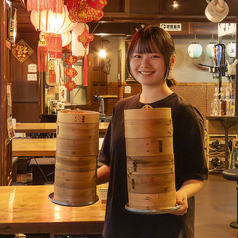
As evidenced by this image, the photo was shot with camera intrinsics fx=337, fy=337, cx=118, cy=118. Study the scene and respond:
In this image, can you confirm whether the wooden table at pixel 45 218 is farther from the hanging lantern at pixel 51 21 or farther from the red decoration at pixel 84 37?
the red decoration at pixel 84 37

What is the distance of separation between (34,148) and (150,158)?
2.63 m

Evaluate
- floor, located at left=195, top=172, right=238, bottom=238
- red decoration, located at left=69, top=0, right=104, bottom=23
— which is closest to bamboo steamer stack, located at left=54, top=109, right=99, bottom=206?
floor, located at left=195, top=172, right=238, bottom=238

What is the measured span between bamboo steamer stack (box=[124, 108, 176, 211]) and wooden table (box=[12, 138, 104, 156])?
94.0 inches

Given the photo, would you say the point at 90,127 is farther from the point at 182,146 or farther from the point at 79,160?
the point at 182,146

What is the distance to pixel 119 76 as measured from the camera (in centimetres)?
1278

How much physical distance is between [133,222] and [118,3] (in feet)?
19.1

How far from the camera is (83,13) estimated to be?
397cm

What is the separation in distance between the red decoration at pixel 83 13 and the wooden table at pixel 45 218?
2683mm

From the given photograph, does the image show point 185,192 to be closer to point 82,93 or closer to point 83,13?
point 83,13

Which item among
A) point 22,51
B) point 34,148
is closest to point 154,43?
point 34,148

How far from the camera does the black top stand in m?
1.17

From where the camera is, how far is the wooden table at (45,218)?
58.6 inches

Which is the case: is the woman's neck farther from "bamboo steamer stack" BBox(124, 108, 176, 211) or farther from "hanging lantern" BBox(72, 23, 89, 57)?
"hanging lantern" BBox(72, 23, 89, 57)

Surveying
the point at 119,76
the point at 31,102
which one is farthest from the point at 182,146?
the point at 119,76
